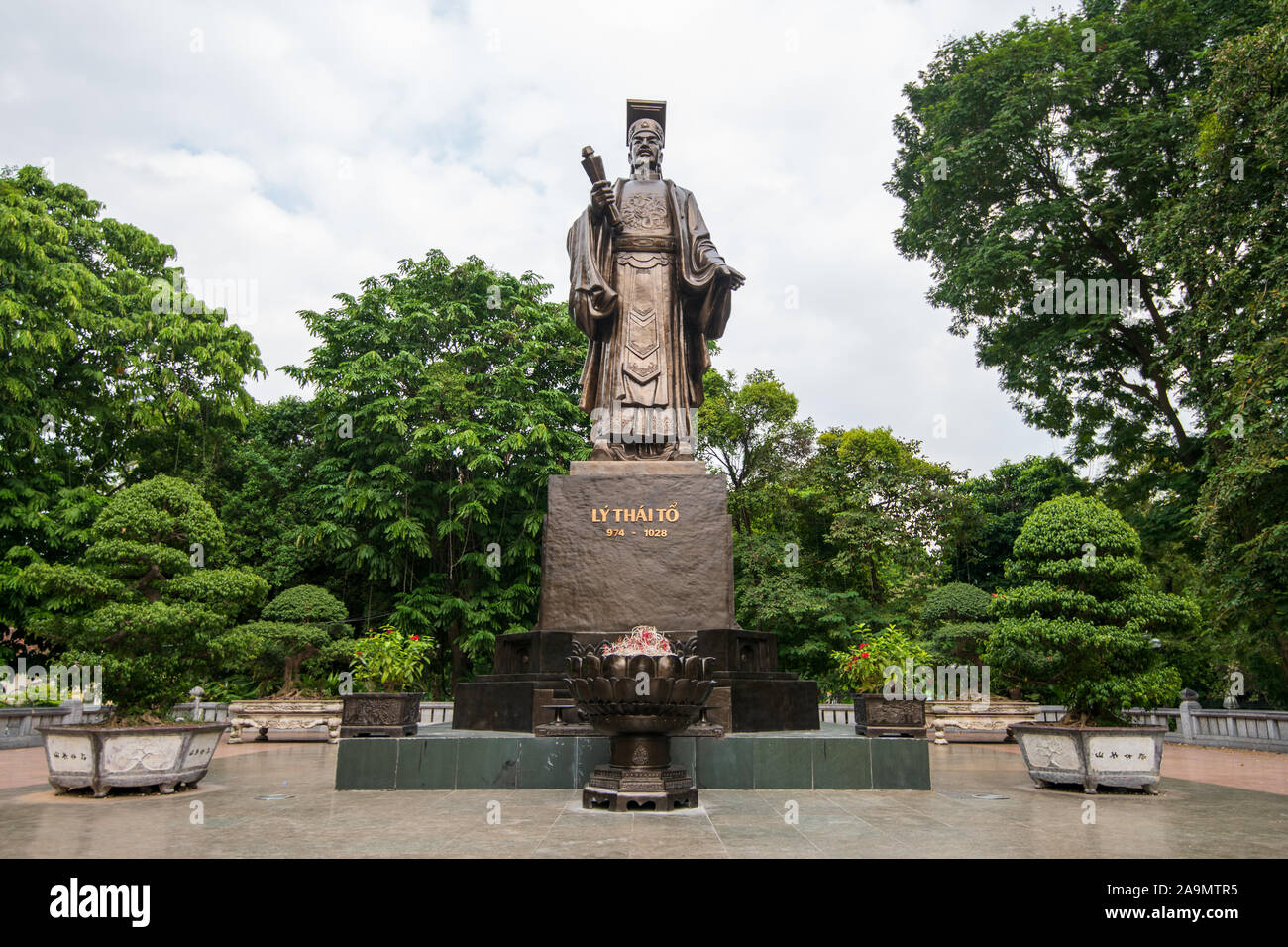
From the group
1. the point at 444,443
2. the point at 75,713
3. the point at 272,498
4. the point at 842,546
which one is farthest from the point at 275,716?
the point at 842,546

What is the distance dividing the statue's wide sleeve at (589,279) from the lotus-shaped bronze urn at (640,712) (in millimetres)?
4694

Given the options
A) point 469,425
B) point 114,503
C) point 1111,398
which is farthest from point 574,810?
point 1111,398

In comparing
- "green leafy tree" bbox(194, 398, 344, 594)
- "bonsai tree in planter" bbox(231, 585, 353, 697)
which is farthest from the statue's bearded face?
"green leafy tree" bbox(194, 398, 344, 594)

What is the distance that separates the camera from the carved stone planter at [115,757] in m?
6.38

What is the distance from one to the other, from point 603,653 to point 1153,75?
1685 cm

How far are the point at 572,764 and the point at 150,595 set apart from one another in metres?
3.86

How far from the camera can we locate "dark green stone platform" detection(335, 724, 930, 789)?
6480mm

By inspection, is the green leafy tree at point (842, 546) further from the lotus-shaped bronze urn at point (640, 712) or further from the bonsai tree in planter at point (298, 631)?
the lotus-shaped bronze urn at point (640, 712)

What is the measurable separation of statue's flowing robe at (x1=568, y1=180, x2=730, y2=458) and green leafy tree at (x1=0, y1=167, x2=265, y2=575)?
10.0 m

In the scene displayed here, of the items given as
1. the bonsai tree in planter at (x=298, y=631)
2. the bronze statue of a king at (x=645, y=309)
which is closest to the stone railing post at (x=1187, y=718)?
the bronze statue of a king at (x=645, y=309)

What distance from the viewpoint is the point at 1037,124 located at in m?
16.5

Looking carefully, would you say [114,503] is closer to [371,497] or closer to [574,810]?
[574,810]

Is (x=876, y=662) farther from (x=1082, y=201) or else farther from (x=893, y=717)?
(x=1082, y=201)

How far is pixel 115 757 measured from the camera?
21.1ft
